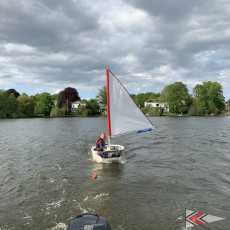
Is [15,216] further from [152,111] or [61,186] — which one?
[152,111]

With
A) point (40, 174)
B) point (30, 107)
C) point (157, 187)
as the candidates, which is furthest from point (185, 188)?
point (30, 107)

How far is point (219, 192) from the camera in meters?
10.9

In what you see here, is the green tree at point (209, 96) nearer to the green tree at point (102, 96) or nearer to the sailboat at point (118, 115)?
the green tree at point (102, 96)

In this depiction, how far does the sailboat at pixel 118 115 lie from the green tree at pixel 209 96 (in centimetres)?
9375

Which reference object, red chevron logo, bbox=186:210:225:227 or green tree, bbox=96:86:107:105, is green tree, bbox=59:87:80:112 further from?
red chevron logo, bbox=186:210:225:227

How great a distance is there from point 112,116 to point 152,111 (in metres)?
98.2

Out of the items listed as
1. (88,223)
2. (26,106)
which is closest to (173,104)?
(26,106)

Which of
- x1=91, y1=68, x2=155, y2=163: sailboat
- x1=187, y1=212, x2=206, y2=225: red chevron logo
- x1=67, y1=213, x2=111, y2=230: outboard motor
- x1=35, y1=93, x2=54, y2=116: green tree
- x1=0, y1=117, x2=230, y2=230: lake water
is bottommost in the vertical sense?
x1=187, y1=212, x2=206, y2=225: red chevron logo

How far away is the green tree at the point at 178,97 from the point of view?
103 meters

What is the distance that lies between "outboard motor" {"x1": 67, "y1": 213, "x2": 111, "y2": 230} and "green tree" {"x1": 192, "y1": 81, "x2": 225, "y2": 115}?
10541 cm

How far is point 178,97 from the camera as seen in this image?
104 metres

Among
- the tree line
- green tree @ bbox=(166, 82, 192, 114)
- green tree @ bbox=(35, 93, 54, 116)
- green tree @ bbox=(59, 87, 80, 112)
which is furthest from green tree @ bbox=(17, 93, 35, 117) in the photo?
green tree @ bbox=(166, 82, 192, 114)

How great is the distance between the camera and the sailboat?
1612 cm

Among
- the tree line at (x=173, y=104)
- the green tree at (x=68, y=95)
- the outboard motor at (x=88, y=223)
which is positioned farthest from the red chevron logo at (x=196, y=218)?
the green tree at (x=68, y=95)
